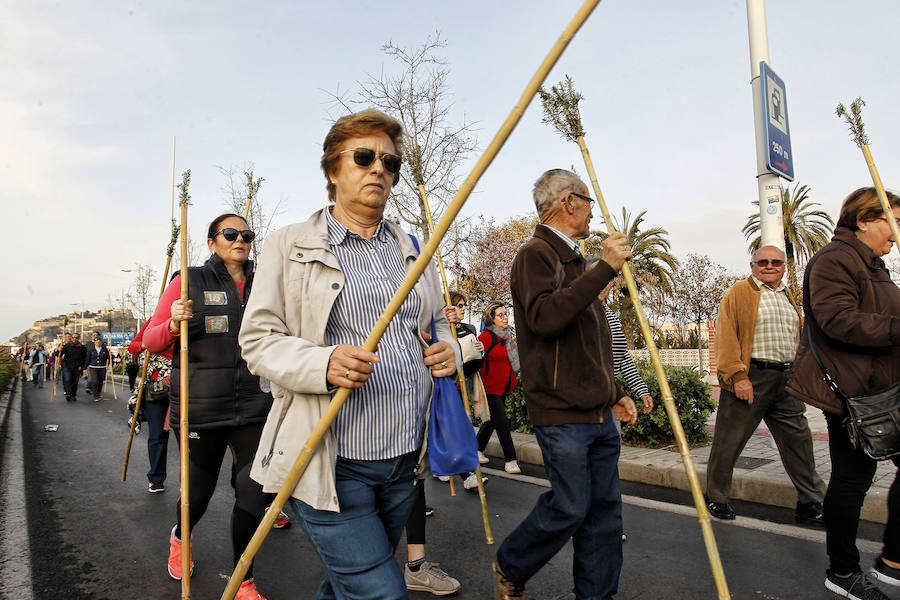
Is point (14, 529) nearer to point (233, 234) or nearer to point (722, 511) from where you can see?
point (233, 234)

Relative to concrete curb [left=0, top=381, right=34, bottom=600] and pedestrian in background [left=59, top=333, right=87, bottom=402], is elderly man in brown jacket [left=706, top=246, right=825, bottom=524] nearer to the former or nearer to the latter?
concrete curb [left=0, top=381, right=34, bottom=600]

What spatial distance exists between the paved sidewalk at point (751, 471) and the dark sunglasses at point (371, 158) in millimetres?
4324

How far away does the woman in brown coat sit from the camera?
122 inches

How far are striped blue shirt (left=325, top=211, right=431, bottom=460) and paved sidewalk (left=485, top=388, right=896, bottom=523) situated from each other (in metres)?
4.07

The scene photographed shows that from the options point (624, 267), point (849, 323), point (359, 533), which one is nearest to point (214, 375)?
point (359, 533)

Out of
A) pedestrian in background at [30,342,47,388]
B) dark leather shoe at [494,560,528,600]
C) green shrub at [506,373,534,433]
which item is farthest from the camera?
pedestrian in background at [30,342,47,388]

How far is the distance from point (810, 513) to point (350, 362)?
414cm

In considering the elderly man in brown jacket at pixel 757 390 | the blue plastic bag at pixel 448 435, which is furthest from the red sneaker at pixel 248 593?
the elderly man in brown jacket at pixel 757 390

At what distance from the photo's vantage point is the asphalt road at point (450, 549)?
3541 mm

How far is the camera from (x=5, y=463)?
8016mm

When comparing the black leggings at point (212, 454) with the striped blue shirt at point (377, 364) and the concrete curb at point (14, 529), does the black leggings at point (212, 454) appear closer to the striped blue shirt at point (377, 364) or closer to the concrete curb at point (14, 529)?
the concrete curb at point (14, 529)

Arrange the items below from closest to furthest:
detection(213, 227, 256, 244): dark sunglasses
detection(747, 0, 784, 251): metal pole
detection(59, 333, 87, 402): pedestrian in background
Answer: detection(213, 227, 256, 244): dark sunglasses, detection(747, 0, 784, 251): metal pole, detection(59, 333, 87, 402): pedestrian in background

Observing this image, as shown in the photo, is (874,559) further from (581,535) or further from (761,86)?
(761,86)

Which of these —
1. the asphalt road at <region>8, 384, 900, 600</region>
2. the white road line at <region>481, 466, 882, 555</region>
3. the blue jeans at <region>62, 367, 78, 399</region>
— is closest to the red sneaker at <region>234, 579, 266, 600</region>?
the asphalt road at <region>8, 384, 900, 600</region>
